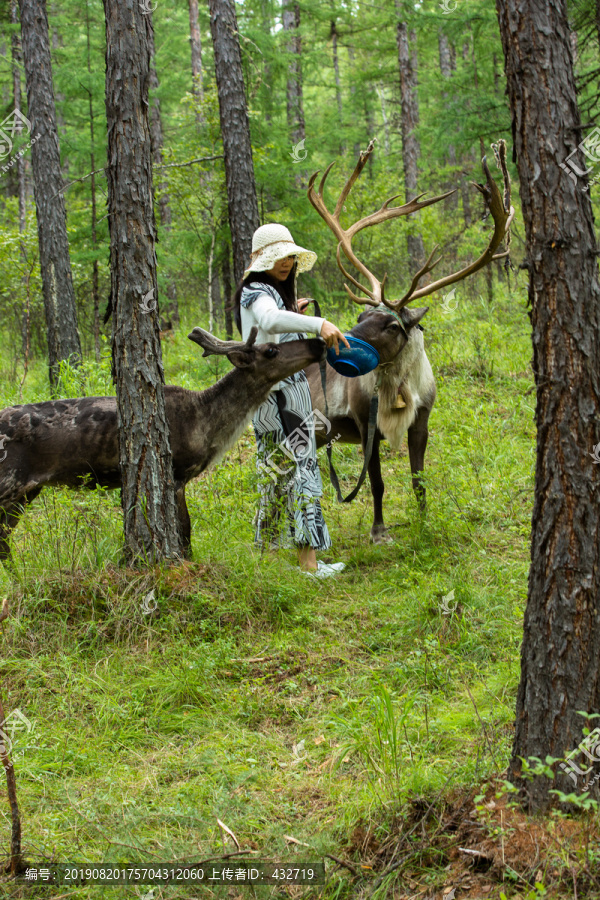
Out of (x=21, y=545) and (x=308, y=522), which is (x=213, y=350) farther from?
(x=21, y=545)

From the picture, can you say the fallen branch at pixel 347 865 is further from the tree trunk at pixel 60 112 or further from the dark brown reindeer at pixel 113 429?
the tree trunk at pixel 60 112

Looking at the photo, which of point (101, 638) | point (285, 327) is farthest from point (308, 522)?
point (101, 638)

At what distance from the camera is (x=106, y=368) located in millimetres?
9367

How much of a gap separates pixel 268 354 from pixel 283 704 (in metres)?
2.71

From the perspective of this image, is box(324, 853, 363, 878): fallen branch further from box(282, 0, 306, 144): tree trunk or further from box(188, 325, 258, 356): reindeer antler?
box(282, 0, 306, 144): tree trunk

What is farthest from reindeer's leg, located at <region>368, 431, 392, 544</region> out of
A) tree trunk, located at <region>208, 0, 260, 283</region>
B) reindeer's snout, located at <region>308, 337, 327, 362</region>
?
tree trunk, located at <region>208, 0, 260, 283</region>

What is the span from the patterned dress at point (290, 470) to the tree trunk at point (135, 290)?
114 cm

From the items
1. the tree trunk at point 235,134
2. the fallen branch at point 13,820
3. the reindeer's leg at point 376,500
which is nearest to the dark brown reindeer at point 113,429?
the reindeer's leg at point 376,500

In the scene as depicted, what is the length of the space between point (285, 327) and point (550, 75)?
9.62ft

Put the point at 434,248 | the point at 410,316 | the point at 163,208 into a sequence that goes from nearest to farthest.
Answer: the point at 434,248, the point at 410,316, the point at 163,208

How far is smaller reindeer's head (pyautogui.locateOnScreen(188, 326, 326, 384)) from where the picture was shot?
5.55 meters

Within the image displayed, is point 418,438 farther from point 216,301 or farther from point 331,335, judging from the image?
point 216,301

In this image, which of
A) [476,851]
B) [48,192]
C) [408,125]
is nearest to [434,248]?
[476,851]

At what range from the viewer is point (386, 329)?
20.2 ft
